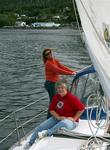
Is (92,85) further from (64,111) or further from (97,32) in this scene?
(97,32)

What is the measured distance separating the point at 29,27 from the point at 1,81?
508 ft

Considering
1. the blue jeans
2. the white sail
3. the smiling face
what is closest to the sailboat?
the white sail

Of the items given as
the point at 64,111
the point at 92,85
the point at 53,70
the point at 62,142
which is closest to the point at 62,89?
the point at 64,111

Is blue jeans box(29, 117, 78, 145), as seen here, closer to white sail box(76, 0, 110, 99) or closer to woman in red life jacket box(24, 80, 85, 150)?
woman in red life jacket box(24, 80, 85, 150)

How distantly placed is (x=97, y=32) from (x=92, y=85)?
5.11 m

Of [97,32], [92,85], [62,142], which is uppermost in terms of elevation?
[97,32]

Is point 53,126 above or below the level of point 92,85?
below

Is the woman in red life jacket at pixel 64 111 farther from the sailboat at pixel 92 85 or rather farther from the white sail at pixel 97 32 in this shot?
the white sail at pixel 97 32

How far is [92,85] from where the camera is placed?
1198cm

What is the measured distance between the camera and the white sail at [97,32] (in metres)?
6.49

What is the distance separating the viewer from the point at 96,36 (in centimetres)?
690

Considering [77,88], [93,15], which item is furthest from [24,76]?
[93,15]

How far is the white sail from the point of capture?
6.49 metres

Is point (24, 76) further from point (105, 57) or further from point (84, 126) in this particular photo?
point (105, 57)
